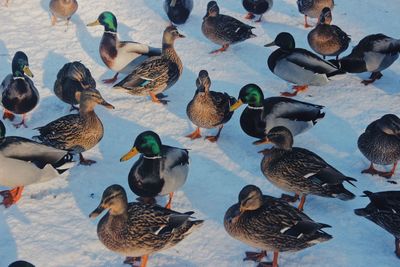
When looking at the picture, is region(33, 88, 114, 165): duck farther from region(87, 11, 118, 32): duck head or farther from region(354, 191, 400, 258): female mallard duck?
region(354, 191, 400, 258): female mallard duck

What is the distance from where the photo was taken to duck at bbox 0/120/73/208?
17.1 ft

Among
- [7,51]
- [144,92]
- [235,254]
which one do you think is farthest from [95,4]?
[235,254]

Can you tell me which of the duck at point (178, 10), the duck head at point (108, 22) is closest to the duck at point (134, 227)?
the duck head at point (108, 22)

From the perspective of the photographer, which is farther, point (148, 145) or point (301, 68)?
point (301, 68)

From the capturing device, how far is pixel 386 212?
472 centimetres

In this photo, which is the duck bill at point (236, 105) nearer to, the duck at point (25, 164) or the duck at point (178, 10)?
the duck at point (25, 164)

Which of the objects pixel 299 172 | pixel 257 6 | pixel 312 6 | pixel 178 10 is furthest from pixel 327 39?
pixel 299 172

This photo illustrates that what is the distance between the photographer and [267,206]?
467 centimetres

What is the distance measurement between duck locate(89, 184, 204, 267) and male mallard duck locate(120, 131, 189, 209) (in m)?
0.57

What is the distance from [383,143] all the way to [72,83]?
3823 millimetres

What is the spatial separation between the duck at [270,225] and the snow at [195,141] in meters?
0.32

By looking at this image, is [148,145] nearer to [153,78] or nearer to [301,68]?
[153,78]

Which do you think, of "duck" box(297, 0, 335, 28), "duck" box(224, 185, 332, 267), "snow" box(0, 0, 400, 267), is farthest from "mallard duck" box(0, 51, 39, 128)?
"duck" box(297, 0, 335, 28)

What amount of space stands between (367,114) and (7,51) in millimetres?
5480
